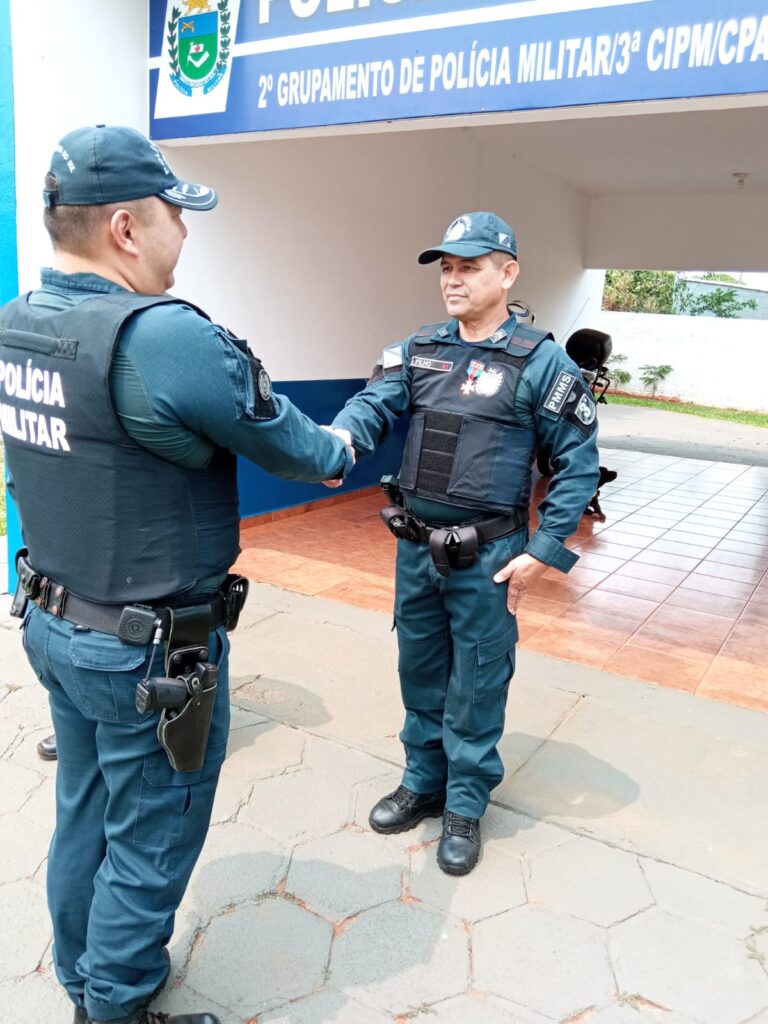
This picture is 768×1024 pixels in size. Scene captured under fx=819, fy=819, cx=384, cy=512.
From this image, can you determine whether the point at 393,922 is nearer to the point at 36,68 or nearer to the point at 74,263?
the point at 74,263

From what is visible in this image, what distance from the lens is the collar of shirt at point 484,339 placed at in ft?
7.47

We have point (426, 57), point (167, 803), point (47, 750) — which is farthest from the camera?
point (426, 57)

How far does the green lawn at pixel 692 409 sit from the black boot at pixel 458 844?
53.3 ft

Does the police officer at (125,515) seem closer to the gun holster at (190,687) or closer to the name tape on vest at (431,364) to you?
the gun holster at (190,687)

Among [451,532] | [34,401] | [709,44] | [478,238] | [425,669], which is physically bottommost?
[425,669]

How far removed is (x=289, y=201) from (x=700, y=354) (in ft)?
56.7

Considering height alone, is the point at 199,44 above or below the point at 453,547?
above

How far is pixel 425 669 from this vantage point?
2484mm

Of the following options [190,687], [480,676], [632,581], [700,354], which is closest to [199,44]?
[480,676]

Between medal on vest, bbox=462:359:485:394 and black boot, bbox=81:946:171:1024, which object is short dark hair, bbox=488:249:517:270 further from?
black boot, bbox=81:946:171:1024

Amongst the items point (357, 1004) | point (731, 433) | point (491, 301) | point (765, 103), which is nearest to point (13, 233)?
point (491, 301)

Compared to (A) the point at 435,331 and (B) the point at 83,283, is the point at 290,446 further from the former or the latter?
(A) the point at 435,331

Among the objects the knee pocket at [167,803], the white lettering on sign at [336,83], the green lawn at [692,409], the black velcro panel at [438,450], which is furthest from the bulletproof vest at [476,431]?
the green lawn at [692,409]

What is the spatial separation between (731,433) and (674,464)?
5139mm
